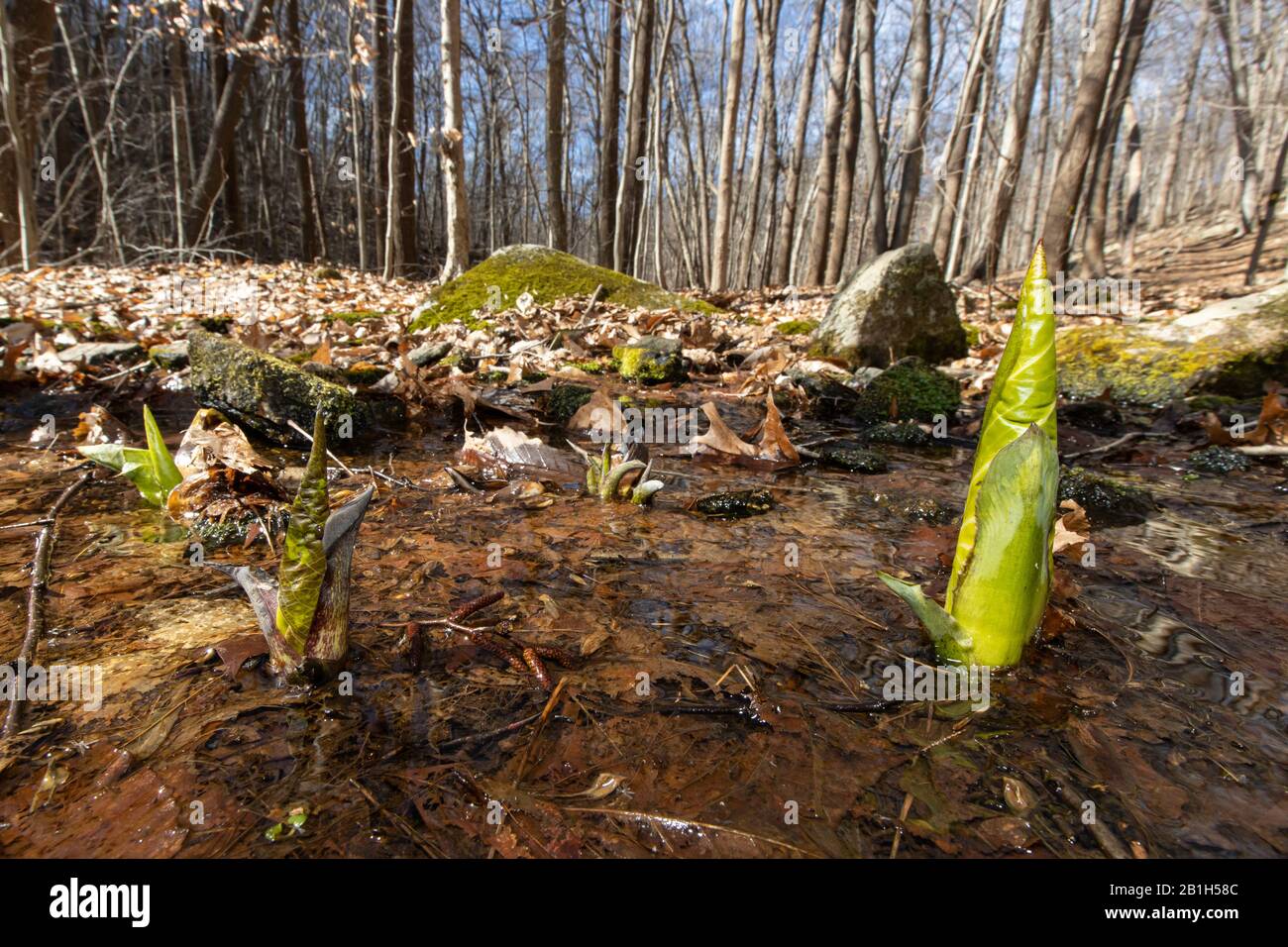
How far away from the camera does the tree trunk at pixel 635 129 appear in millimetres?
12297

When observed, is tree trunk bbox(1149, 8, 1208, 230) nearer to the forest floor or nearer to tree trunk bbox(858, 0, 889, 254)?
tree trunk bbox(858, 0, 889, 254)

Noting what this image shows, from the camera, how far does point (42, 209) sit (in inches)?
583

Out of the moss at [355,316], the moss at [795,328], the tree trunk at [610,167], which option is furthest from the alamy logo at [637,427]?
the tree trunk at [610,167]

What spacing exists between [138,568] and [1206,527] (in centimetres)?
362

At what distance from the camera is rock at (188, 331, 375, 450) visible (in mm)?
3174

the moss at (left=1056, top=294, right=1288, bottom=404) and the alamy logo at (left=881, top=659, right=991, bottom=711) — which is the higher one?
the moss at (left=1056, top=294, right=1288, bottom=404)

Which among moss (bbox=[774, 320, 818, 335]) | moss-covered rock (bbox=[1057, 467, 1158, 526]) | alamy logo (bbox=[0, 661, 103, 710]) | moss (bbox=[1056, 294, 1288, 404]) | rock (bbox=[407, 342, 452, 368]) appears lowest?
alamy logo (bbox=[0, 661, 103, 710])

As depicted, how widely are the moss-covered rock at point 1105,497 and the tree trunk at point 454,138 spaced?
7.40 metres

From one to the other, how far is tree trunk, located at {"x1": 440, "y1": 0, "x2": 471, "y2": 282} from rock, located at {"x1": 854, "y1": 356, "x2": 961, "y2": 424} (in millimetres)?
5765

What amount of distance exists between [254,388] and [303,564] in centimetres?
244

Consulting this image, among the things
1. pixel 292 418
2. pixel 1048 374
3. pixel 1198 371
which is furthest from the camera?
pixel 1198 371

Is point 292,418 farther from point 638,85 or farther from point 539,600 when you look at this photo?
point 638,85

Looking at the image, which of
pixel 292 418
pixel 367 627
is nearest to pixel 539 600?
pixel 367 627
